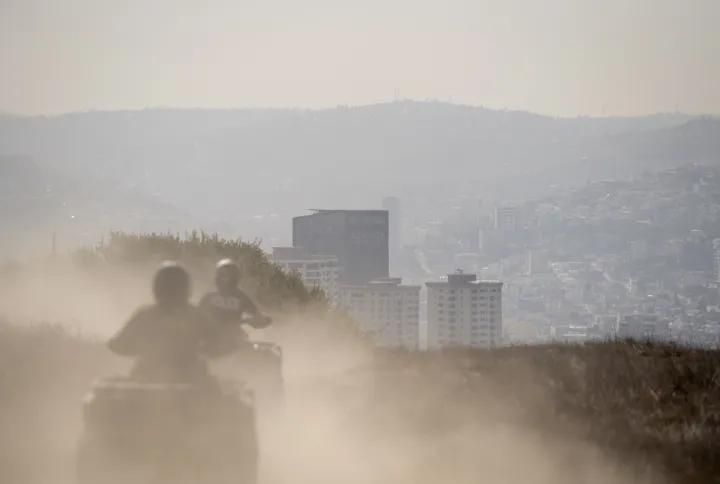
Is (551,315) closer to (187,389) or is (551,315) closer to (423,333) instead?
(423,333)

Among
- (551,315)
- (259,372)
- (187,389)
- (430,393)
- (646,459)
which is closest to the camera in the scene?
(187,389)

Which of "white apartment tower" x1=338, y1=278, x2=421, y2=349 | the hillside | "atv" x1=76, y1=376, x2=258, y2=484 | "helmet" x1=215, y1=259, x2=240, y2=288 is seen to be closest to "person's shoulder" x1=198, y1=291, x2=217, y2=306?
"helmet" x1=215, y1=259, x2=240, y2=288

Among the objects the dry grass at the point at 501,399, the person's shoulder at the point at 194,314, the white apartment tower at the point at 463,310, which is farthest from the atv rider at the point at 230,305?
the white apartment tower at the point at 463,310

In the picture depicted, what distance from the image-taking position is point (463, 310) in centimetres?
13112

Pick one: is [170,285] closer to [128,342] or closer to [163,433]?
[128,342]

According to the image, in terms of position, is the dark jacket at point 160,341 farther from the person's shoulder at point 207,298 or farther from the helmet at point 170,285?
the person's shoulder at point 207,298

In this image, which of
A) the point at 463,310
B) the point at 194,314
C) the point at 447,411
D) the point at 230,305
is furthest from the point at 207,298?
the point at 463,310

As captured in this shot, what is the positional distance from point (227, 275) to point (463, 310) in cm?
11667

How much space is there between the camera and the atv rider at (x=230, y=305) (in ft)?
49.9

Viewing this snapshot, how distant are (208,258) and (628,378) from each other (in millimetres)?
21531

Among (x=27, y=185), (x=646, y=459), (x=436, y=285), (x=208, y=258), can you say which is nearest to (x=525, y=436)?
(x=646, y=459)

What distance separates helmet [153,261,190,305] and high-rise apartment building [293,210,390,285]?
9436 centimetres

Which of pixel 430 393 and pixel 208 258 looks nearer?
pixel 430 393

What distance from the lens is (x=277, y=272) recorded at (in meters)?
40.5
